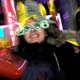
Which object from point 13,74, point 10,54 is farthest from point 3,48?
point 13,74

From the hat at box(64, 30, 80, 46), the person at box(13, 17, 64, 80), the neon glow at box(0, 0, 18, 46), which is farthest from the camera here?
the neon glow at box(0, 0, 18, 46)

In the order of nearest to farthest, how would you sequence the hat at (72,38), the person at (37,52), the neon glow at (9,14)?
the person at (37,52) → the hat at (72,38) → the neon glow at (9,14)

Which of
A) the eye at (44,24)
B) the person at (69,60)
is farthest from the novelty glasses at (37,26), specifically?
the person at (69,60)

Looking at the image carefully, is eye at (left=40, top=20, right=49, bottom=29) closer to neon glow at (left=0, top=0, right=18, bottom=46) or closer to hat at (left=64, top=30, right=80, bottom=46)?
hat at (left=64, top=30, right=80, bottom=46)

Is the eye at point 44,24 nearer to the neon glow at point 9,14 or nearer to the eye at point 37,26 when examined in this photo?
the eye at point 37,26

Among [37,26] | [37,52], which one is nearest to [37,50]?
[37,52]

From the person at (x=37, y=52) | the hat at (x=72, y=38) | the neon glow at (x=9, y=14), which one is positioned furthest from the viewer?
the neon glow at (x=9, y=14)

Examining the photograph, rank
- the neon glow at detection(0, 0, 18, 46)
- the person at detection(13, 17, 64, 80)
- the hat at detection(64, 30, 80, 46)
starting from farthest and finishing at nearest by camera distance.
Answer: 1. the neon glow at detection(0, 0, 18, 46)
2. the hat at detection(64, 30, 80, 46)
3. the person at detection(13, 17, 64, 80)

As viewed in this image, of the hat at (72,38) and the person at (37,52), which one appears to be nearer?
the person at (37,52)

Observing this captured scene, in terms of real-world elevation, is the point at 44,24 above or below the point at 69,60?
above

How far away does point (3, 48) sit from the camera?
1.76 metres

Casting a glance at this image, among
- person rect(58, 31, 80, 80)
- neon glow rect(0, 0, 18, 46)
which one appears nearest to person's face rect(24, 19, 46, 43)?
person rect(58, 31, 80, 80)

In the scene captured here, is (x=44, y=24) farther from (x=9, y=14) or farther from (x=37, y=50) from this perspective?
(x=9, y=14)

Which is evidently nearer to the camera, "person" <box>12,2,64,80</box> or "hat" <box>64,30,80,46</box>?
"person" <box>12,2,64,80</box>
